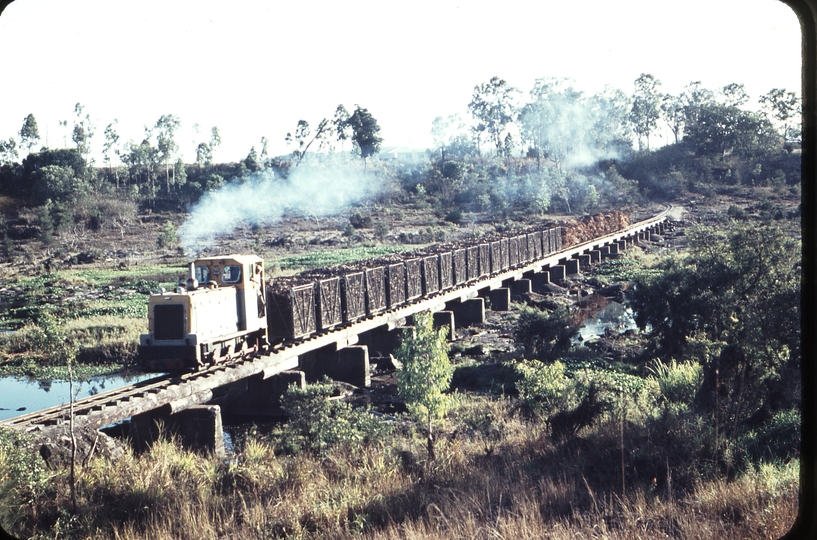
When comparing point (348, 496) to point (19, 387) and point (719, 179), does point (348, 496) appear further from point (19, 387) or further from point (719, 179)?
point (719, 179)

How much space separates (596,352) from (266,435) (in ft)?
33.6

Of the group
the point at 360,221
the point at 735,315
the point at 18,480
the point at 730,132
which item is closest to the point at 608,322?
the point at 735,315

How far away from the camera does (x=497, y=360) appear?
19812 mm

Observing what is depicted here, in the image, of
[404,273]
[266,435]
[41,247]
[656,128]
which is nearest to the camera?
[266,435]

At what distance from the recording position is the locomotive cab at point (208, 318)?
13719mm

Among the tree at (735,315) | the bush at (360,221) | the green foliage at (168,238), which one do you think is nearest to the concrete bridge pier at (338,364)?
the tree at (735,315)

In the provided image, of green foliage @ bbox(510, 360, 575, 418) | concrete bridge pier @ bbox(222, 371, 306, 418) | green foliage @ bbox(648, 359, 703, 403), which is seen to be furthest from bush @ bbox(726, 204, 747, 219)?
concrete bridge pier @ bbox(222, 371, 306, 418)

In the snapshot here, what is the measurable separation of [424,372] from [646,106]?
9164 centimetres

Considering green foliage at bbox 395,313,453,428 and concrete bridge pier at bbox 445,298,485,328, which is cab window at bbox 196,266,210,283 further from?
concrete bridge pier at bbox 445,298,485,328

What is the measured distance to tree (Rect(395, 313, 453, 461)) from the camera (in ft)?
35.1

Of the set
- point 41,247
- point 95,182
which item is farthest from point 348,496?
point 95,182

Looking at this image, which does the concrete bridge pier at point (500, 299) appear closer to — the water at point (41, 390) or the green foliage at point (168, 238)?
the water at point (41, 390)

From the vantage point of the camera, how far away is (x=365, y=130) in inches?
2867

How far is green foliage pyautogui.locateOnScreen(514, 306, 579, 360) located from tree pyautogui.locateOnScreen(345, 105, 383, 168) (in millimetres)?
54720
